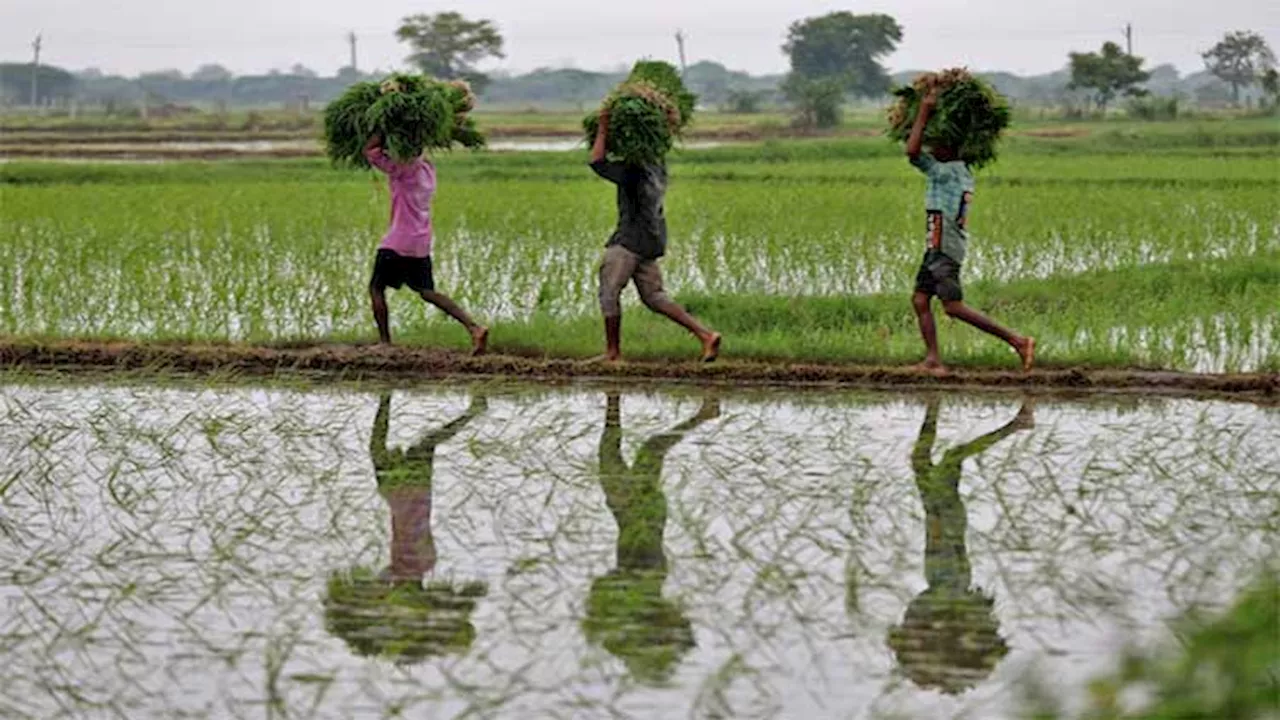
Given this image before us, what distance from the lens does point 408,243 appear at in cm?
752

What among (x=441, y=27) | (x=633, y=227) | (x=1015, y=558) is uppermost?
(x=441, y=27)

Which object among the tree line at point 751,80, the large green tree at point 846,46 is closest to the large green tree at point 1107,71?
the tree line at point 751,80

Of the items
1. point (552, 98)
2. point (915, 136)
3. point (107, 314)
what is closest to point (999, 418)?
point (915, 136)

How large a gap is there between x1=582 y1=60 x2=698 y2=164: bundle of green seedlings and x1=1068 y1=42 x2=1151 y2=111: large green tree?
32233 millimetres

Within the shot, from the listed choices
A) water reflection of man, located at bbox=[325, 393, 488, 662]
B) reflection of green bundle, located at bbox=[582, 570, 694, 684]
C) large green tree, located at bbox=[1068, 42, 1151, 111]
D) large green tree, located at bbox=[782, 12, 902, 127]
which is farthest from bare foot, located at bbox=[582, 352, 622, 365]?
large green tree, located at bbox=[782, 12, 902, 127]

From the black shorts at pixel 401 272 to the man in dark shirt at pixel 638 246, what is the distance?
0.76m

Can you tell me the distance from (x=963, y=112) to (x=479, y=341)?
2169 millimetres

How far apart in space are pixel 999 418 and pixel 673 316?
1.53 m

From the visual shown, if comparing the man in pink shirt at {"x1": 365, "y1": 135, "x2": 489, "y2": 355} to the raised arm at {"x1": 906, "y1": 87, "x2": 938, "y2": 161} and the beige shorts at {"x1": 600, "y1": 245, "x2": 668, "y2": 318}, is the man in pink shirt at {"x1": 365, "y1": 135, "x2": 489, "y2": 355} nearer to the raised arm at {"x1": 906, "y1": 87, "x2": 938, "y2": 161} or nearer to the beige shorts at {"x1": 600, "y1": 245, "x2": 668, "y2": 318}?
the beige shorts at {"x1": 600, "y1": 245, "x2": 668, "y2": 318}

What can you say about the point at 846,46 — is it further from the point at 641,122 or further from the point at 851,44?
the point at 641,122

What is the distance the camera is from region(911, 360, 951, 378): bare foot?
714 centimetres

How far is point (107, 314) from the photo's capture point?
870 cm

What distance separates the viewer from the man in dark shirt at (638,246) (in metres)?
7.27

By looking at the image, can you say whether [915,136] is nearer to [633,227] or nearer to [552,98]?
[633,227]
